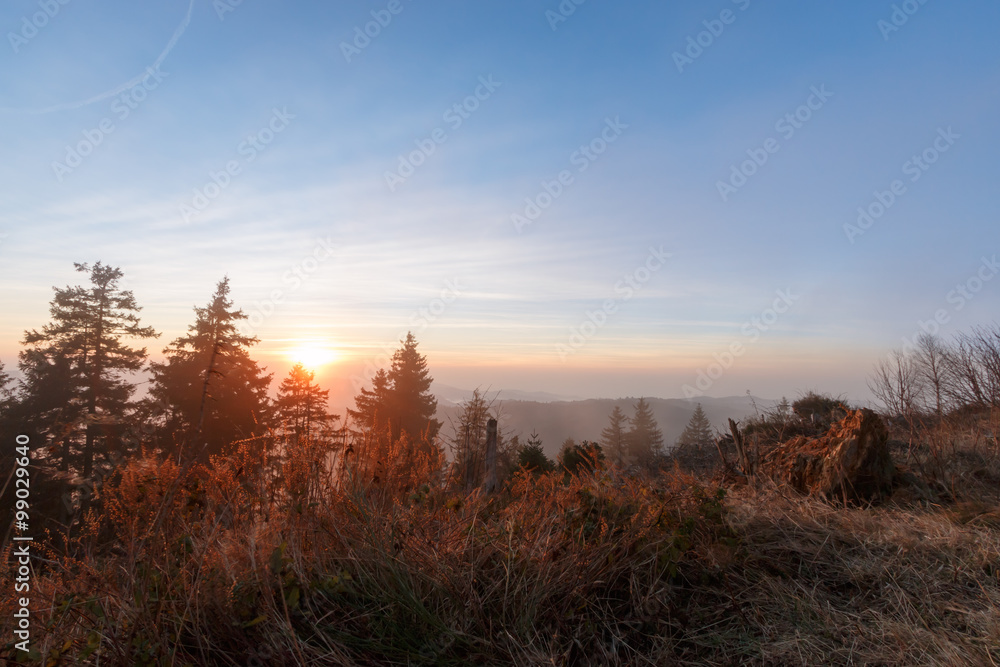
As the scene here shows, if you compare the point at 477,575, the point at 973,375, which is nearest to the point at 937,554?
the point at 477,575

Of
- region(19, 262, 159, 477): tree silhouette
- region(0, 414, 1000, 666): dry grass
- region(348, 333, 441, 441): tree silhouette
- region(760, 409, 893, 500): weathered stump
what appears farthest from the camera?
region(348, 333, 441, 441): tree silhouette

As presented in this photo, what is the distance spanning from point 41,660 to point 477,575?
6.31 ft

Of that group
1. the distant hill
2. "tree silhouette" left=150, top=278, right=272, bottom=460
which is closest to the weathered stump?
"tree silhouette" left=150, top=278, right=272, bottom=460

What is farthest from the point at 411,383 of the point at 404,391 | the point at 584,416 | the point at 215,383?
the point at 584,416

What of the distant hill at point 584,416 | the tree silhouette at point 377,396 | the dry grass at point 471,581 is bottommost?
the distant hill at point 584,416

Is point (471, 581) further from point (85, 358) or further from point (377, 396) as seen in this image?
point (377, 396)

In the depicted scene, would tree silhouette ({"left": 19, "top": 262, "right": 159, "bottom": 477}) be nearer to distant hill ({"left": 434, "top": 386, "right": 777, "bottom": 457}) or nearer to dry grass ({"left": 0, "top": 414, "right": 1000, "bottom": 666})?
dry grass ({"left": 0, "top": 414, "right": 1000, "bottom": 666})

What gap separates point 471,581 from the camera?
8.65 ft

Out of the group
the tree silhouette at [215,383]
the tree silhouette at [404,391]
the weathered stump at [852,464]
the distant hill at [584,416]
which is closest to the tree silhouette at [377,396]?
the tree silhouette at [404,391]

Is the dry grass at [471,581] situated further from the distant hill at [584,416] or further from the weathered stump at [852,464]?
the distant hill at [584,416]

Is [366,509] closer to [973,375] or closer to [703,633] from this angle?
[703,633]

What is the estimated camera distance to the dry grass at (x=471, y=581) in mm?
2307

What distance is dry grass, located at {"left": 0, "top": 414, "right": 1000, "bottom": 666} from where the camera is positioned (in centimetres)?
231

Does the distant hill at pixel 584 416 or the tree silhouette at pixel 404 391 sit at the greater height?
the tree silhouette at pixel 404 391
